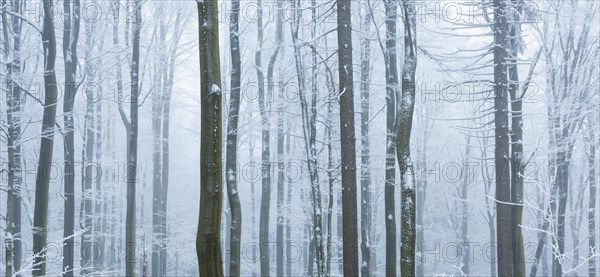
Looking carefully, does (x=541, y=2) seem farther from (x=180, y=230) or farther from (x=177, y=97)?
(x=180, y=230)

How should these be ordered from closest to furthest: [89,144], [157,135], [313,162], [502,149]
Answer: [502,149] → [313,162] → [89,144] → [157,135]

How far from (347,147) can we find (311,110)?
381 centimetres

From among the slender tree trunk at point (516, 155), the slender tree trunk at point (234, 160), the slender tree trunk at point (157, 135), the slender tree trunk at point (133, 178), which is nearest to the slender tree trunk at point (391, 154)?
the slender tree trunk at point (516, 155)

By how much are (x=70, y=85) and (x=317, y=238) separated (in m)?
7.97

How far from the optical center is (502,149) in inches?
455

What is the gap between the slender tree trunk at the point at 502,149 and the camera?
11.4 m

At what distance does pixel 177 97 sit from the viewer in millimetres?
26188

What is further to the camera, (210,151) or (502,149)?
(502,149)

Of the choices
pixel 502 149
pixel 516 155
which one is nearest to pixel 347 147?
pixel 502 149

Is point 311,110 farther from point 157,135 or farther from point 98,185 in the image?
point 98,185

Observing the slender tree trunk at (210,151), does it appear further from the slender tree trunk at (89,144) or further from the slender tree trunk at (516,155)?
the slender tree trunk at (89,144)

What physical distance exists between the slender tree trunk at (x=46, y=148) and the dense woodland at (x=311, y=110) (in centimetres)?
4

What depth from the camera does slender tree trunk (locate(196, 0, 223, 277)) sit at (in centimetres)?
650

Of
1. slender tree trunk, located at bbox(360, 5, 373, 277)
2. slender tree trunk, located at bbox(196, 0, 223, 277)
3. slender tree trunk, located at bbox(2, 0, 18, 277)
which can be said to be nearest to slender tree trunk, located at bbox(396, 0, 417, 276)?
slender tree trunk, located at bbox(196, 0, 223, 277)
